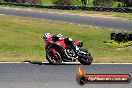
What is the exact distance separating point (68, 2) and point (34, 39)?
4545 centimetres

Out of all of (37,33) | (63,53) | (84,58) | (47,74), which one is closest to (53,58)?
(63,53)

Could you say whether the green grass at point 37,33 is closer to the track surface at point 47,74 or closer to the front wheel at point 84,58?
the front wheel at point 84,58

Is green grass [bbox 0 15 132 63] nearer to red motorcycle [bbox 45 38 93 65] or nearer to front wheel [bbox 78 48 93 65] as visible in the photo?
red motorcycle [bbox 45 38 93 65]

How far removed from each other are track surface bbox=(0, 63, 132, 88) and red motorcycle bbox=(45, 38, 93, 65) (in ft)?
1.62

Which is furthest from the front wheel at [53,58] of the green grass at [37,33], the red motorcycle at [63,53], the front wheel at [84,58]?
the green grass at [37,33]

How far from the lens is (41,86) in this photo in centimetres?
1041

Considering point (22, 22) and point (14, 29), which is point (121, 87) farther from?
point (22, 22)

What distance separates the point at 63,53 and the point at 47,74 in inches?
101

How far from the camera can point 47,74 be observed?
12.1 metres

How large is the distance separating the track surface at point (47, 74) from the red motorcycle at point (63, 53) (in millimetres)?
495

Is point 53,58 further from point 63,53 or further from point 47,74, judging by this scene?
point 47,74

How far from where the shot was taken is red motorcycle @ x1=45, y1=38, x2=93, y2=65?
46.6ft

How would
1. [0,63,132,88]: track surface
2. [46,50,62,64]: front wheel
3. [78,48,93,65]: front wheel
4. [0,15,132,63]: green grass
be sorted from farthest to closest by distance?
[0,15,132,63]: green grass < [46,50,62,64]: front wheel < [78,48,93,65]: front wheel < [0,63,132,88]: track surface

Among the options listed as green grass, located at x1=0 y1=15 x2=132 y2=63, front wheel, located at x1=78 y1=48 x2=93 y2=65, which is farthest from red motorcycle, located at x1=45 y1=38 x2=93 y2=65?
green grass, located at x1=0 y1=15 x2=132 y2=63
